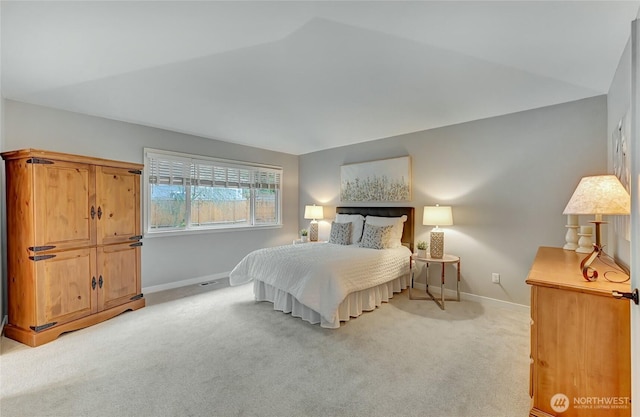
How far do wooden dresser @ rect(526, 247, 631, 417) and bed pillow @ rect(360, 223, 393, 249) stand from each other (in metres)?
2.37

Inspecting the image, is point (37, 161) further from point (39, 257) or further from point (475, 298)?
point (475, 298)

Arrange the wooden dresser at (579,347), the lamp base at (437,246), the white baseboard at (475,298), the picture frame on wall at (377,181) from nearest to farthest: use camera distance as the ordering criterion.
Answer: the wooden dresser at (579,347)
the white baseboard at (475,298)
the lamp base at (437,246)
the picture frame on wall at (377,181)

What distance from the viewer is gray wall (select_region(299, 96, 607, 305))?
300 cm

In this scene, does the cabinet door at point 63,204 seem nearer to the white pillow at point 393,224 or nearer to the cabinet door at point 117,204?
the cabinet door at point 117,204

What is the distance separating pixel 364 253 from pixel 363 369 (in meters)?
1.61

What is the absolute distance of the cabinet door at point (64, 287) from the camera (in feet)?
8.35

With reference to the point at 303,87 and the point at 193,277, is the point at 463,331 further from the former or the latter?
the point at 193,277

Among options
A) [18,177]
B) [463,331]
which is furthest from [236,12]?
[463,331]

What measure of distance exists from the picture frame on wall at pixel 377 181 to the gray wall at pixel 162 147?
1426mm

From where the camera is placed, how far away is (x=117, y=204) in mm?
3150

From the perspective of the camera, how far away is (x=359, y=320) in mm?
3082

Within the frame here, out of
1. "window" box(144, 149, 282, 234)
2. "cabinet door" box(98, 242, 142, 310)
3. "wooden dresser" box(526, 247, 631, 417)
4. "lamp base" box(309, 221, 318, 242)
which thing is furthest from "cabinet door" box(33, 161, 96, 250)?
"wooden dresser" box(526, 247, 631, 417)

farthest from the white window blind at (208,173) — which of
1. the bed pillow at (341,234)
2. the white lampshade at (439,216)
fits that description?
the white lampshade at (439,216)

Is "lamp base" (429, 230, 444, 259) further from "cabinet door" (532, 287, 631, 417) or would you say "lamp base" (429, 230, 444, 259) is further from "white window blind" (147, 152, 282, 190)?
"white window blind" (147, 152, 282, 190)
